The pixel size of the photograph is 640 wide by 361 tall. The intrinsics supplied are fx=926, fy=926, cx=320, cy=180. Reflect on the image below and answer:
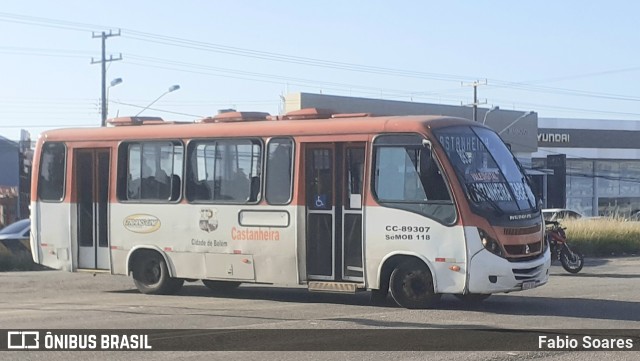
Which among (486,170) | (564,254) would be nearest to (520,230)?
(486,170)

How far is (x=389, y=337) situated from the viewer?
36.1ft

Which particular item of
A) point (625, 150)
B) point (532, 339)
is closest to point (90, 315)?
point (532, 339)

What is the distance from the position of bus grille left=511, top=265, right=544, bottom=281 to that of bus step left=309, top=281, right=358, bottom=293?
2467mm

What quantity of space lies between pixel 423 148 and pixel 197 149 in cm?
429

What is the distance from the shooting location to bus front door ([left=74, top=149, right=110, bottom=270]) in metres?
16.9

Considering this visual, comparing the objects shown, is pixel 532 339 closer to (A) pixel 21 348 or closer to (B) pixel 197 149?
(A) pixel 21 348

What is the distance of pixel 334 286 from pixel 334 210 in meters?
1.19

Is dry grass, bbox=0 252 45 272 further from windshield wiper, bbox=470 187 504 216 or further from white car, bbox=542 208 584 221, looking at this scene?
white car, bbox=542 208 584 221

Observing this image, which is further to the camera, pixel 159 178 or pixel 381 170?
pixel 159 178

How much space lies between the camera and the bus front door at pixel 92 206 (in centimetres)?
1689

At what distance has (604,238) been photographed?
29.4 m

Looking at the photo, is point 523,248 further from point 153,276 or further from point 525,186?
point 153,276

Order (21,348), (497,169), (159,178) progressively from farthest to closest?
(159,178) < (497,169) < (21,348)

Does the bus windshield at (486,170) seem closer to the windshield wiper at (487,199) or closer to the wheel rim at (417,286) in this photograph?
the windshield wiper at (487,199)
